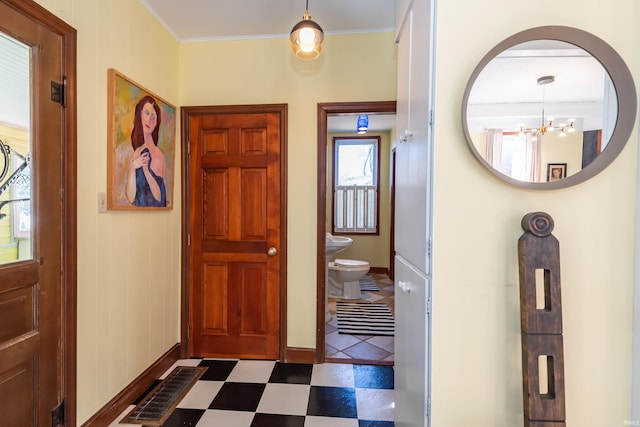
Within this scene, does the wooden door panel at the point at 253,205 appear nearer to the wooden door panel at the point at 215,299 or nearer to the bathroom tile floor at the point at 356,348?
the wooden door panel at the point at 215,299

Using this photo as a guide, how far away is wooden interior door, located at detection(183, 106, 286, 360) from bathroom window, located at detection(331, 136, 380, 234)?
268cm

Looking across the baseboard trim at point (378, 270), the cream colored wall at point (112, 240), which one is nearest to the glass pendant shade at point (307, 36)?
the cream colored wall at point (112, 240)

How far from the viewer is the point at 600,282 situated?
0.92 m

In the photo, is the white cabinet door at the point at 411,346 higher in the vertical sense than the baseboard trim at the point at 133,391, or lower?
higher

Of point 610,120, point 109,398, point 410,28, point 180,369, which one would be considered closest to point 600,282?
point 610,120

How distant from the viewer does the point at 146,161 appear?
194 cm

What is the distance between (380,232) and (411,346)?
3.79 m

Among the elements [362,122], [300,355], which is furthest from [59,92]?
[362,122]

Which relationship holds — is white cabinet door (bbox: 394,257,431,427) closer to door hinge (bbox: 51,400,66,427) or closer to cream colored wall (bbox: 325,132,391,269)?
door hinge (bbox: 51,400,66,427)

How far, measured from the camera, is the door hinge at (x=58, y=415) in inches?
53.5

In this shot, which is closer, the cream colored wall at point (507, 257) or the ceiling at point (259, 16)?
the cream colored wall at point (507, 257)

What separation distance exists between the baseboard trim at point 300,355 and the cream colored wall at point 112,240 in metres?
0.93

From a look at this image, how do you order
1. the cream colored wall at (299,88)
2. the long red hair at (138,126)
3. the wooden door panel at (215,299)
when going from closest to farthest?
the long red hair at (138,126) → the cream colored wall at (299,88) → the wooden door panel at (215,299)

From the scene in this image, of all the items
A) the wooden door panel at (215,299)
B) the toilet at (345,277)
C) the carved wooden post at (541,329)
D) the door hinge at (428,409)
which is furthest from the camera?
the toilet at (345,277)
